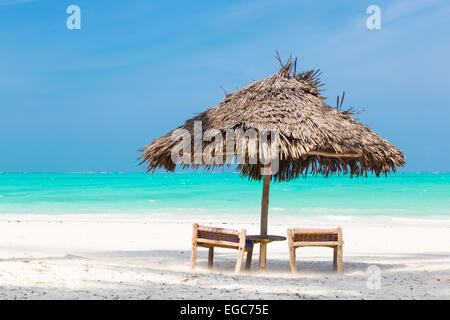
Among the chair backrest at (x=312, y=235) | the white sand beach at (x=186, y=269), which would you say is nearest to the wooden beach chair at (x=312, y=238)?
the chair backrest at (x=312, y=235)

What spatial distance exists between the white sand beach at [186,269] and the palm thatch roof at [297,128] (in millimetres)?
1343

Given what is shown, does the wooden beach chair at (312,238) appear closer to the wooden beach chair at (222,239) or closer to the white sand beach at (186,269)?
the white sand beach at (186,269)

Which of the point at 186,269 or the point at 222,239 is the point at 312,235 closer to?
the point at 222,239

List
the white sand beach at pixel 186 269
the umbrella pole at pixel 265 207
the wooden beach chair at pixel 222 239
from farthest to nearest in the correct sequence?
the umbrella pole at pixel 265 207 < the wooden beach chair at pixel 222 239 < the white sand beach at pixel 186 269

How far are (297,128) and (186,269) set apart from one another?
7.69 feet

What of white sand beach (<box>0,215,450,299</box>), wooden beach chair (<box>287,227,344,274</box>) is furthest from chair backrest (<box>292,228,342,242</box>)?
white sand beach (<box>0,215,450,299</box>)

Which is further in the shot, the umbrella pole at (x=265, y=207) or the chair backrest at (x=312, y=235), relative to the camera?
the umbrella pole at (x=265, y=207)

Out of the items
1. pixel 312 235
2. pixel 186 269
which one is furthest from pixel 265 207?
pixel 186 269

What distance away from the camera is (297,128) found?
598 cm

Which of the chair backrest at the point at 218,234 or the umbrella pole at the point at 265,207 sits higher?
the umbrella pole at the point at 265,207

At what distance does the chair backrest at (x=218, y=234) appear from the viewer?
19.5ft

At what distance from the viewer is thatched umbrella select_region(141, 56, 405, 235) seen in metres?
5.91

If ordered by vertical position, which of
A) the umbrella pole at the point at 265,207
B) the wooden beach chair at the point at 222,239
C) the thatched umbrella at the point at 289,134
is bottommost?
the wooden beach chair at the point at 222,239
